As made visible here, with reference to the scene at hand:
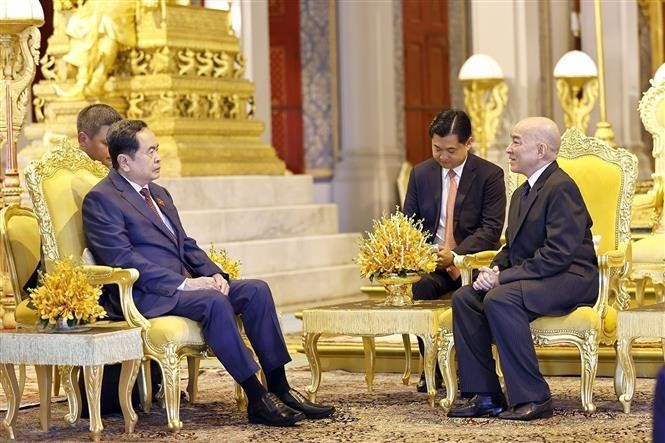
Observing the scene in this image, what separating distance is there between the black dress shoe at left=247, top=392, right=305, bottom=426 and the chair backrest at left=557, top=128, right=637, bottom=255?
62.0 inches

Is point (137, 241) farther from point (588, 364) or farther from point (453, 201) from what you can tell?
point (588, 364)

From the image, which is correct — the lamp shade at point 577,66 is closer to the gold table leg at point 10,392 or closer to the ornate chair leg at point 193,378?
the ornate chair leg at point 193,378

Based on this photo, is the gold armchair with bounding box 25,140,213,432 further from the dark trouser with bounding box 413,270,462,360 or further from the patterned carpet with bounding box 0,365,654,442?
the dark trouser with bounding box 413,270,462,360

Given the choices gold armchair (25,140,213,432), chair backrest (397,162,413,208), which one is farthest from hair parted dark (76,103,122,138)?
chair backrest (397,162,413,208)

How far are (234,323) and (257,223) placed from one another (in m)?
4.88

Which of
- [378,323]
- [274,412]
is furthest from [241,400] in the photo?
[378,323]

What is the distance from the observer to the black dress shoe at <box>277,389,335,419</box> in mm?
5566

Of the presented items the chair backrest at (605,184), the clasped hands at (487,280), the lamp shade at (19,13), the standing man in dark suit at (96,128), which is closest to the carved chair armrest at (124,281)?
the standing man in dark suit at (96,128)

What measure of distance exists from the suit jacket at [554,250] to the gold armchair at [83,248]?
1292mm

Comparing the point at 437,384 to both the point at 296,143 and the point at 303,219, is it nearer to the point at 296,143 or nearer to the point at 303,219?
the point at 303,219

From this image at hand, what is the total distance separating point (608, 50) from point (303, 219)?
5.04 meters

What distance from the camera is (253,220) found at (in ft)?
33.7

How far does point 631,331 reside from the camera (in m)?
5.54

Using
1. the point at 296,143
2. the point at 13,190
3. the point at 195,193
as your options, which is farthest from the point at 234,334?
the point at 296,143
